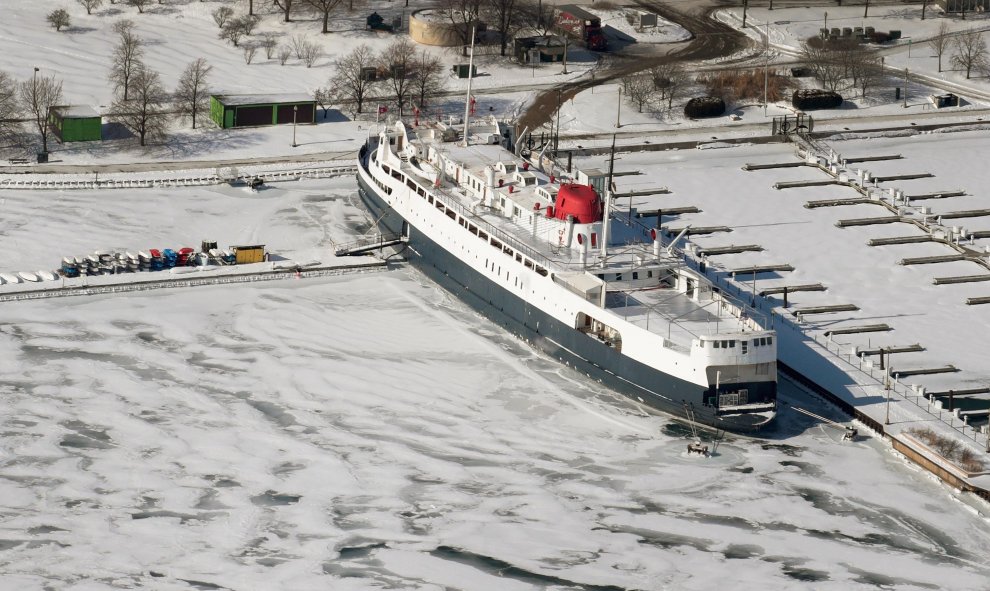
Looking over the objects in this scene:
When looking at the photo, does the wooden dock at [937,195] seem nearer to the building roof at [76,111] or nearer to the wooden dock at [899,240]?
the wooden dock at [899,240]

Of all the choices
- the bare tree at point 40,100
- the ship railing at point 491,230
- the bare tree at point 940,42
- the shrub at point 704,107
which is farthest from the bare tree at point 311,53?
the bare tree at point 940,42

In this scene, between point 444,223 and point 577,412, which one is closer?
point 577,412

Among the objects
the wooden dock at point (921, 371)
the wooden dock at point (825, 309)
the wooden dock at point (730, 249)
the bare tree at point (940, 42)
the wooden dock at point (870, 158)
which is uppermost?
the bare tree at point (940, 42)

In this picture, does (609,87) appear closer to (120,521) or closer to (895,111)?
(895,111)

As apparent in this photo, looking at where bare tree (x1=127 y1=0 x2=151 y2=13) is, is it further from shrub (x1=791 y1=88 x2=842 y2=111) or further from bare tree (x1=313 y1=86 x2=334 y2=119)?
shrub (x1=791 y1=88 x2=842 y2=111)

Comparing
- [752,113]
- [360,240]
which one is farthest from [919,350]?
[752,113]

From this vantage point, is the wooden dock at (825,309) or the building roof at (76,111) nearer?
the wooden dock at (825,309)
